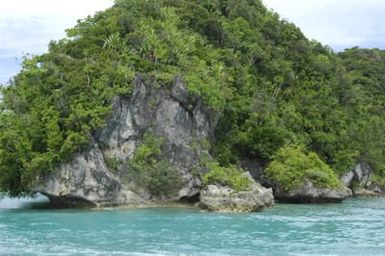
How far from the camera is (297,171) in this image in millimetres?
48281

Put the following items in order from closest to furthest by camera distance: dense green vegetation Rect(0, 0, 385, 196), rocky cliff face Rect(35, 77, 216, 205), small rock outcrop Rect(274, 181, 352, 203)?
1. rocky cliff face Rect(35, 77, 216, 205)
2. dense green vegetation Rect(0, 0, 385, 196)
3. small rock outcrop Rect(274, 181, 352, 203)

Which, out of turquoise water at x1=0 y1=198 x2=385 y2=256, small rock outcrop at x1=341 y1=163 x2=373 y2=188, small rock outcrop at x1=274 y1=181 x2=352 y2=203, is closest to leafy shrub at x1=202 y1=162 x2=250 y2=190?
turquoise water at x1=0 y1=198 x2=385 y2=256

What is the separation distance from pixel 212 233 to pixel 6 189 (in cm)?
2060

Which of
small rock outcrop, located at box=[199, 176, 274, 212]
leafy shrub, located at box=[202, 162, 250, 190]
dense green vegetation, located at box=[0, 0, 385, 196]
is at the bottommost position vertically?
small rock outcrop, located at box=[199, 176, 274, 212]

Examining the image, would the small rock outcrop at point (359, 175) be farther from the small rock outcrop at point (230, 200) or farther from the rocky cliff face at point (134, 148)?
the small rock outcrop at point (230, 200)

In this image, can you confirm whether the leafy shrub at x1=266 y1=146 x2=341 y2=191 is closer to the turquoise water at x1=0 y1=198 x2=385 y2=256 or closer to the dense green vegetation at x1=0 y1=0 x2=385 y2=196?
the dense green vegetation at x1=0 y1=0 x2=385 y2=196

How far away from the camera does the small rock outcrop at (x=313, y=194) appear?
4741 cm

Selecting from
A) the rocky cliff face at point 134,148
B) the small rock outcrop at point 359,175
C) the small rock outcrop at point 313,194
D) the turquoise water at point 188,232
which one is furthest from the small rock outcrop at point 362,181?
the turquoise water at point 188,232

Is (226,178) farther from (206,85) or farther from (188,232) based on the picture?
(188,232)

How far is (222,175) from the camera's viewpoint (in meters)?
42.8

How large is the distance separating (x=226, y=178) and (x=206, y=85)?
850cm

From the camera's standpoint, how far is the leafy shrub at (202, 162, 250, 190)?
41.0m

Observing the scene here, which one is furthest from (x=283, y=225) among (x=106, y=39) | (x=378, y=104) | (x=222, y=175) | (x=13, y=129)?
(x=378, y=104)

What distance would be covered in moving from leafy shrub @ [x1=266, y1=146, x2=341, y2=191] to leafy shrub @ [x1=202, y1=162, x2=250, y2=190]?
17.8 ft
